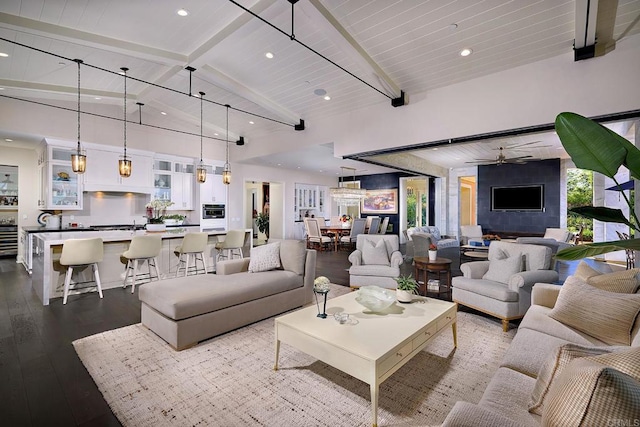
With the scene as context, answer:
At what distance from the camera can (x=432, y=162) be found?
925cm

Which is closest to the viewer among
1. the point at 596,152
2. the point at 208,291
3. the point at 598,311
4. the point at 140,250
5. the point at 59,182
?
the point at 596,152

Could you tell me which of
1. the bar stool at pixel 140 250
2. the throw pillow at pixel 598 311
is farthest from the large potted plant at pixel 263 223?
the throw pillow at pixel 598 311

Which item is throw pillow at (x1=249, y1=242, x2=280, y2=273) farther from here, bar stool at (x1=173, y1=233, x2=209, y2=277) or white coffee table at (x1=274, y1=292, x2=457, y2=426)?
bar stool at (x1=173, y1=233, x2=209, y2=277)

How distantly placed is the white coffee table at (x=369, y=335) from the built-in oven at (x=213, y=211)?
622 cm

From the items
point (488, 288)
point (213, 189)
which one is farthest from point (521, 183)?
point (213, 189)

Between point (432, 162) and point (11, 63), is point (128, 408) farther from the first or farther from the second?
point (432, 162)

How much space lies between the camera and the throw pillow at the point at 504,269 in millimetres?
3549

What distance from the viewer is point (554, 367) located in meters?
1.23

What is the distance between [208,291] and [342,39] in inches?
122

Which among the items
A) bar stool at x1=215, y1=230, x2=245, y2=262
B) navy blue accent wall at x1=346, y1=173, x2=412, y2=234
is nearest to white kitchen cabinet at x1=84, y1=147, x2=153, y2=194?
bar stool at x1=215, y1=230, x2=245, y2=262

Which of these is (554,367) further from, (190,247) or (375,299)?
(190,247)

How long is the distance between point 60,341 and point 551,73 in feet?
20.4

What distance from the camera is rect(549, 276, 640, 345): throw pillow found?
194 centimetres

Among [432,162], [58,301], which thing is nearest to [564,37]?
[432,162]
